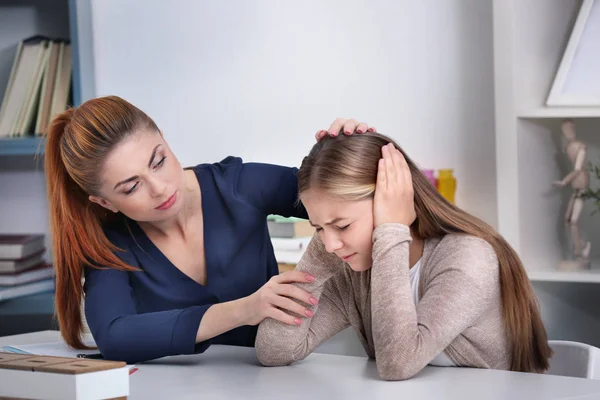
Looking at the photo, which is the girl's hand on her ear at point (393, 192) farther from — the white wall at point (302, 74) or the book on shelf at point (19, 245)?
the book on shelf at point (19, 245)

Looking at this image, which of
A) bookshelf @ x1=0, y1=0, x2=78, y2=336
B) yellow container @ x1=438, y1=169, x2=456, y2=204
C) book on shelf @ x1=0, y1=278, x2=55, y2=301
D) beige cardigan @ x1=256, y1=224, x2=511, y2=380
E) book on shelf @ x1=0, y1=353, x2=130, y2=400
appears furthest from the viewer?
bookshelf @ x1=0, y1=0, x2=78, y2=336

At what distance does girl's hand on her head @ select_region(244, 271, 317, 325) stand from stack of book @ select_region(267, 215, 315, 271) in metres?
1.01

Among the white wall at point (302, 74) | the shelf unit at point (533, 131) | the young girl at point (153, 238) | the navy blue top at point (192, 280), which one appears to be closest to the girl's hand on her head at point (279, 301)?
the young girl at point (153, 238)

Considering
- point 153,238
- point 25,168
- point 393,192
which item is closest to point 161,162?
point 153,238

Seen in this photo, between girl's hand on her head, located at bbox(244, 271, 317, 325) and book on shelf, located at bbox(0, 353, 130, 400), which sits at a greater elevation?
girl's hand on her head, located at bbox(244, 271, 317, 325)

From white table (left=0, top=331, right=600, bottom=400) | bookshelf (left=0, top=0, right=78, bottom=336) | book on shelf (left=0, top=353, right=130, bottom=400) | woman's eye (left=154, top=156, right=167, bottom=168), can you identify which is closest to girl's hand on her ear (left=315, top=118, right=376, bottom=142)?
woman's eye (left=154, top=156, right=167, bottom=168)

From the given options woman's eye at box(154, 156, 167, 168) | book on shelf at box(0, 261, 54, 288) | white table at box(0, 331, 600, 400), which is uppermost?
woman's eye at box(154, 156, 167, 168)

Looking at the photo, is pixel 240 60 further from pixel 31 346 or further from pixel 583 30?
pixel 31 346

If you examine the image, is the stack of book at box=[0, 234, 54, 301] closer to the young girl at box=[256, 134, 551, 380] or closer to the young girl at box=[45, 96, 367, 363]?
the young girl at box=[45, 96, 367, 363]

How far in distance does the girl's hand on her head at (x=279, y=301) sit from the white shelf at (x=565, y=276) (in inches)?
37.8

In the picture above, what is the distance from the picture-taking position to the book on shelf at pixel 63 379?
1.07m

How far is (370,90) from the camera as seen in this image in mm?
2779

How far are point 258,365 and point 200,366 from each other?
10 centimetres

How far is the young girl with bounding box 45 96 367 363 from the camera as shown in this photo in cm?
155
